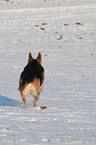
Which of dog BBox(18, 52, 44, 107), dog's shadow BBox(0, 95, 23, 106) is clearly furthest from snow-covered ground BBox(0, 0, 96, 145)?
dog BBox(18, 52, 44, 107)

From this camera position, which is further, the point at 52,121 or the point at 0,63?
the point at 0,63

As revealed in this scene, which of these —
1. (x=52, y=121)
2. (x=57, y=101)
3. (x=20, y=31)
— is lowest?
(x=20, y=31)

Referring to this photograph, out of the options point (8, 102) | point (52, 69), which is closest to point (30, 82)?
point (8, 102)

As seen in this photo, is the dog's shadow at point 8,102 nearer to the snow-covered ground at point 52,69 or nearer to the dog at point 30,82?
the snow-covered ground at point 52,69

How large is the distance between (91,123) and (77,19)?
92.3ft

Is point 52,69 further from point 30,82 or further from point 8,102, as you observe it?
point 30,82

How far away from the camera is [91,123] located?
7668mm

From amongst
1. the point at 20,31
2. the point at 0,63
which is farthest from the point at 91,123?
the point at 20,31

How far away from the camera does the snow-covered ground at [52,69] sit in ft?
22.3

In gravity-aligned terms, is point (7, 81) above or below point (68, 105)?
below

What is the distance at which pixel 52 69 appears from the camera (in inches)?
741

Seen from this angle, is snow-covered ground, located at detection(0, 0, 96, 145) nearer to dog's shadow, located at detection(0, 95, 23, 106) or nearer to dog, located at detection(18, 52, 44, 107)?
dog's shadow, located at detection(0, 95, 23, 106)

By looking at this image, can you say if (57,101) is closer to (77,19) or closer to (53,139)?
(53,139)

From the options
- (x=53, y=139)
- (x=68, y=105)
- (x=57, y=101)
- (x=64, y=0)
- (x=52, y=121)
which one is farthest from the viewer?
(x=64, y=0)
